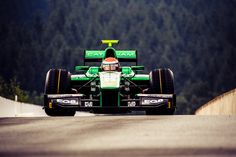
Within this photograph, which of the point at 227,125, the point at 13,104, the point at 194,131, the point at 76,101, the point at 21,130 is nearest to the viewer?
the point at 194,131

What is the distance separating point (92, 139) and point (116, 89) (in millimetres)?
9083

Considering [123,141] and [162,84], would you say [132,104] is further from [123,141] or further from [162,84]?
[123,141]

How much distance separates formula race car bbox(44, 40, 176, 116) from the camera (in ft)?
59.1

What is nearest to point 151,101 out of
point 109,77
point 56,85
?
point 109,77

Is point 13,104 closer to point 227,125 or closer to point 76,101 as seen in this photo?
point 76,101

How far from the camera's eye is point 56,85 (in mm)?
18625

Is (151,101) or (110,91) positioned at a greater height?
(110,91)

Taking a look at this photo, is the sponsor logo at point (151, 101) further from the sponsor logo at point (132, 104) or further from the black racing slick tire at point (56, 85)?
the black racing slick tire at point (56, 85)

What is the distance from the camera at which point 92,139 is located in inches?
355

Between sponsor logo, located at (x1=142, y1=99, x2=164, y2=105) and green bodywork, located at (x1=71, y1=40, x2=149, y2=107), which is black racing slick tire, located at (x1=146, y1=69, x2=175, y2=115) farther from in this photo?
green bodywork, located at (x1=71, y1=40, x2=149, y2=107)

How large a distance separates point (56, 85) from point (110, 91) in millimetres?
1629

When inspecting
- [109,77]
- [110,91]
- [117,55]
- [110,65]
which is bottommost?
[110,91]

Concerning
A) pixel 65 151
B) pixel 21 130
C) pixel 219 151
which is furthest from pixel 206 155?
pixel 21 130

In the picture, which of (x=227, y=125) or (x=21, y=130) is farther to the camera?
(x=227, y=125)
